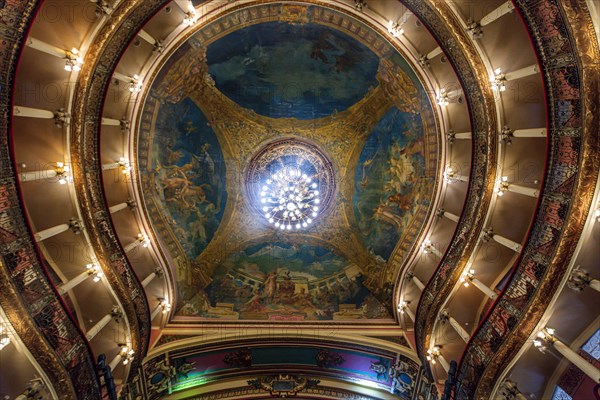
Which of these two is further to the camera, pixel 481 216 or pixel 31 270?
pixel 481 216

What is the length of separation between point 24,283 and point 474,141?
15.7m

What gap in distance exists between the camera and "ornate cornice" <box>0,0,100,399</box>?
8.70m

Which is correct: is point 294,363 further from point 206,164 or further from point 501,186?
point 501,186

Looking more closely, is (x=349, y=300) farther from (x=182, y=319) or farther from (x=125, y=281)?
(x=125, y=281)

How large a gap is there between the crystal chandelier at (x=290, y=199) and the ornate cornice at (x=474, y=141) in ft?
25.7

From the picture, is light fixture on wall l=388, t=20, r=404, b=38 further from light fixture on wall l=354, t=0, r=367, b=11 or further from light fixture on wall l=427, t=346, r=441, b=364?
light fixture on wall l=427, t=346, r=441, b=364

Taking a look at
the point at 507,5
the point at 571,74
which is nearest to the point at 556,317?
the point at 571,74

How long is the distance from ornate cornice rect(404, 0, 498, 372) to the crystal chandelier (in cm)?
784

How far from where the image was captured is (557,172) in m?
9.69

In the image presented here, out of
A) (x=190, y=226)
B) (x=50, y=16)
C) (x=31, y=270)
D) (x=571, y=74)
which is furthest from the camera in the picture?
(x=190, y=226)

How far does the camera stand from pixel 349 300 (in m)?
18.3

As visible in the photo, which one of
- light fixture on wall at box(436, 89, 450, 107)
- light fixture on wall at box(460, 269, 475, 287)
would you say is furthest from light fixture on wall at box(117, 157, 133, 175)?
light fixture on wall at box(460, 269, 475, 287)

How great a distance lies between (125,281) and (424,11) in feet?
50.6

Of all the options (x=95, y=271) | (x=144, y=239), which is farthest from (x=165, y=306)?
(x=95, y=271)
